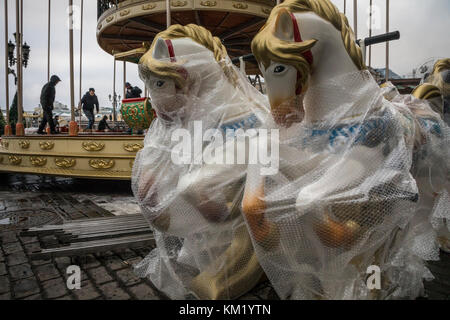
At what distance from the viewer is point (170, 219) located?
1.70 m

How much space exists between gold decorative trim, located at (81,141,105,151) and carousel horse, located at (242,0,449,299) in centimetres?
414

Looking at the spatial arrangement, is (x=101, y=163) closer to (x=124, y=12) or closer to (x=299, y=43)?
(x=124, y=12)

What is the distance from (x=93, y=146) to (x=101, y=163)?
32cm

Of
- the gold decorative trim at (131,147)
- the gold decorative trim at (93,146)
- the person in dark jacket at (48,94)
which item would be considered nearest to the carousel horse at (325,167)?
the gold decorative trim at (131,147)

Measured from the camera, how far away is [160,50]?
1.89 meters

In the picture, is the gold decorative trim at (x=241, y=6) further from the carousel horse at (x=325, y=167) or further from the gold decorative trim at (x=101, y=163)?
the carousel horse at (x=325, y=167)

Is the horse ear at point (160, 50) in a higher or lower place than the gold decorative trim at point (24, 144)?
higher

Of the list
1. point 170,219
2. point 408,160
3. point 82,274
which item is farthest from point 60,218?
point 408,160

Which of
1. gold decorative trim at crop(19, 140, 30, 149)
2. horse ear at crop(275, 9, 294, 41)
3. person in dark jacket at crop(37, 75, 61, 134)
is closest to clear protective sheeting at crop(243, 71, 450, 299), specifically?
horse ear at crop(275, 9, 294, 41)

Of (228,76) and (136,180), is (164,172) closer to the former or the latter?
(136,180)

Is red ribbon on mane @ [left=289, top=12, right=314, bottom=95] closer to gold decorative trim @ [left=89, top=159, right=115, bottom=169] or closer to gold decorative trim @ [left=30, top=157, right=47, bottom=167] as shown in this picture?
gold decorative trim @ [left=89, top=159, right=115, bottom=169]

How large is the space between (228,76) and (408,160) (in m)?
1.16

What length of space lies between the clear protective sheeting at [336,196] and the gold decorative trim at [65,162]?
4.57 metres

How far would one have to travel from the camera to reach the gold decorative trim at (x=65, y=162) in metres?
5.18
